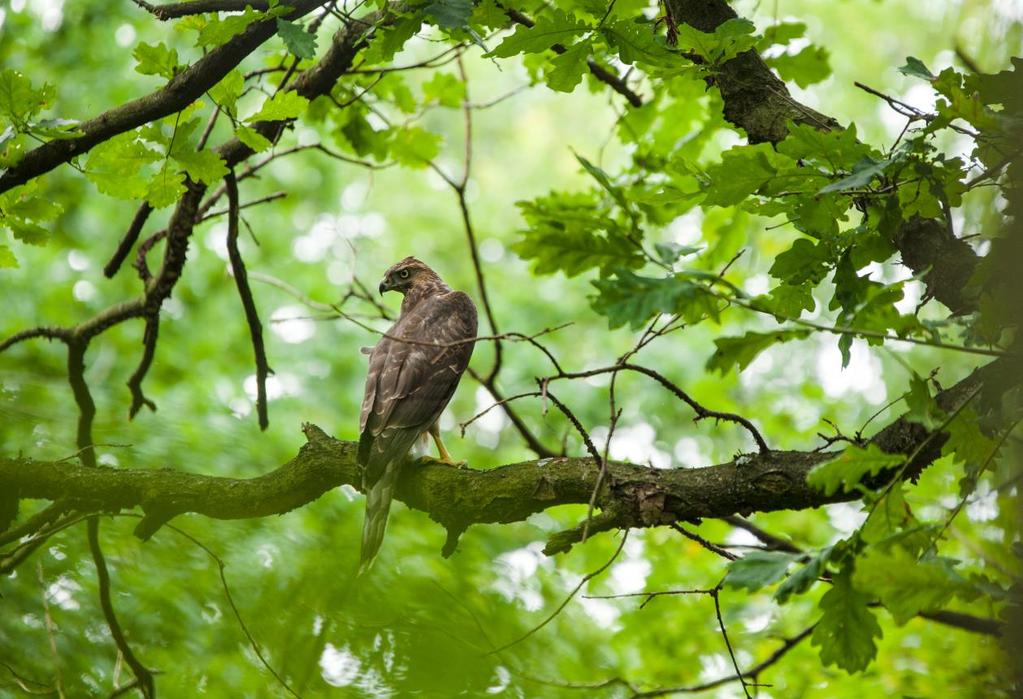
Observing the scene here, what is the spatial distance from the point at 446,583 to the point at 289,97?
218cm

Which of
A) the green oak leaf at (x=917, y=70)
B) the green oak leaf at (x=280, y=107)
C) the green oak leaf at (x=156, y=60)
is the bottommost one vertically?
the green oak leaf at (x=917, y=70)

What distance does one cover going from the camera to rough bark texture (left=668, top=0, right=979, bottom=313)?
3141 mm

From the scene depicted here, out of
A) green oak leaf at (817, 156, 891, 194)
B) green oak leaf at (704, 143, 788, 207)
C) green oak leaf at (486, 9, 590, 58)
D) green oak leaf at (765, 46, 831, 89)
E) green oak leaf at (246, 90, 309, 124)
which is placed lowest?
green oak leaf at (817, 156, 891, 194)

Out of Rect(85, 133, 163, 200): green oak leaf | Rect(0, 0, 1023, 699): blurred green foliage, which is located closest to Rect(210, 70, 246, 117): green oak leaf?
Rect(0, 0, 1023, 699): blurred green foliage

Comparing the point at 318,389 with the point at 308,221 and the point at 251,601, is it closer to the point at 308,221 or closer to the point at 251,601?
the point at 308,221

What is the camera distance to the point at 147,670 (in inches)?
129

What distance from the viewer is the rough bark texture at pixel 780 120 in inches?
124

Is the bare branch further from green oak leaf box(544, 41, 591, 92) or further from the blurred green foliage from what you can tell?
green oak leaf box(544, 41, 591, 92)

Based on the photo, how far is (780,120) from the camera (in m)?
3.41

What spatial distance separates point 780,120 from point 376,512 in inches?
89.6

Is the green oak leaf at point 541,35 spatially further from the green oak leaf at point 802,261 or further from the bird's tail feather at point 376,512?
the bird's tail feather at point 376,512

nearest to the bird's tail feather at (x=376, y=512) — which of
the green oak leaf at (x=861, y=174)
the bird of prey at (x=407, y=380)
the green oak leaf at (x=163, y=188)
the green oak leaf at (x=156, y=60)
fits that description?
the bird of prey at (x=407, y=380)

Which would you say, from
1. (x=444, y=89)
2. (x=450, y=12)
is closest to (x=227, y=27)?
(x=450, y=12)

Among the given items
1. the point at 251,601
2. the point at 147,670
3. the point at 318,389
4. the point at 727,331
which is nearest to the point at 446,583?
the point at 251,601
